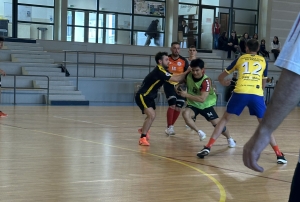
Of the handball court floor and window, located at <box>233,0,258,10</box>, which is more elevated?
window, located at <box>233,0,258,10</box>

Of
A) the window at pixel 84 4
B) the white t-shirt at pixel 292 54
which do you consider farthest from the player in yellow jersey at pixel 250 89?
the window at pixel 84 4

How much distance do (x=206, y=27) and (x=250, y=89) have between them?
914 inches

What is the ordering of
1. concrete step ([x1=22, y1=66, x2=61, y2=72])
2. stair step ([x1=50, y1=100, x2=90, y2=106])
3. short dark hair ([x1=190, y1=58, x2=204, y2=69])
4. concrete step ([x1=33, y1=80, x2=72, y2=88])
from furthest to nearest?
concrete step ([x1=22, y1=66, x2=61, y2=72])
concrete step ([x1=33, y1=80, x2=72, y2=88])
stair step ([x1=50, y1=100, x2=90, y2=106])
short dark hair ([x1=190, y1=58, x2=204, y2=69])

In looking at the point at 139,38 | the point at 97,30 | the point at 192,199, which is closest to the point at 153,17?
the point at 139,38

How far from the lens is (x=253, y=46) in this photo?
23.2 ft

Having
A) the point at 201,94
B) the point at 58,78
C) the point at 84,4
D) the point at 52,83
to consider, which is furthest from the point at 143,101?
the point at 84,4

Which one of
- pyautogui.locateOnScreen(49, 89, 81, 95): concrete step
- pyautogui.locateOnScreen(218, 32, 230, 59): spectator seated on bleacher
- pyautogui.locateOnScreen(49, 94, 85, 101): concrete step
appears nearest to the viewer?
pyautogui.locateOnScreen(49, 94, 85, 101): concrete step

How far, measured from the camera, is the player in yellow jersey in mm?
7059

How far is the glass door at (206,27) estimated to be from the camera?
29.4m

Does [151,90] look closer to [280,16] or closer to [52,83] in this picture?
[52,83]

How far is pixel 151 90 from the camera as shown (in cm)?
841

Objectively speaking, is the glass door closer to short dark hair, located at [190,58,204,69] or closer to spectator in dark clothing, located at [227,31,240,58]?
spectator in dark clothing, located at [227,31,240,58]

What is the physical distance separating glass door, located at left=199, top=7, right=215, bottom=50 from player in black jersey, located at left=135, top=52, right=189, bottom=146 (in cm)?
2118

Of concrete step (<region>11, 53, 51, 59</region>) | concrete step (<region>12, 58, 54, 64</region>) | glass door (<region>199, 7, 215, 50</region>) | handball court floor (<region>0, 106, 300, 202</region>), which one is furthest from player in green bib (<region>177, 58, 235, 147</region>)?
glass door (<region>199, 7, 215, 50</region>)
